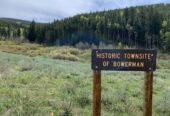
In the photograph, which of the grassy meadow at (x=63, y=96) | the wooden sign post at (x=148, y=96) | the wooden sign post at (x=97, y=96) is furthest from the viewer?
the grassy meadow at (x=63, y=96)

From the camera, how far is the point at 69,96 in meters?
13.9

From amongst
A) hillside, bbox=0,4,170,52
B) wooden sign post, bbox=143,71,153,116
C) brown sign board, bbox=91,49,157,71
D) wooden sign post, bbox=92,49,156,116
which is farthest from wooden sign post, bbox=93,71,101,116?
hillside, bbox=0,4,170,52

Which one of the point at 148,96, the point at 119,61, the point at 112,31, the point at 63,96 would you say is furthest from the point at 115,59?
the point at 112,31

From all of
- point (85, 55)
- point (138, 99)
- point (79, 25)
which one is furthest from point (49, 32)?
point (138, 99)

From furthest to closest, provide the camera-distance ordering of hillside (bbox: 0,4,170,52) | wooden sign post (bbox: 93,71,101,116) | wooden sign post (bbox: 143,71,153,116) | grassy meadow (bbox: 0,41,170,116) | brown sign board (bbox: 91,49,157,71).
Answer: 1. hillside (bbox: 0,4,170,52)
2. grassy meadow (bbox: 0,41,170,116)
3. wooden sign post (bbox: 143,71,153,116)
4. wooden sign post (bbox: 93,71,101,116)
5. brown sign board (bbox: 91,49,157,71)

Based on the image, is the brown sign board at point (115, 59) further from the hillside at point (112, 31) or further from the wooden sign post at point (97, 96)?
the hillside at point (112, 31)

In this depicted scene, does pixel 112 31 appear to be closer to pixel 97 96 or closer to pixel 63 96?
pixel 63 96

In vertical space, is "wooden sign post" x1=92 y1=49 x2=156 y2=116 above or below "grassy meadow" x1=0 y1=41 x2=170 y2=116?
above

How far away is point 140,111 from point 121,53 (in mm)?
4025

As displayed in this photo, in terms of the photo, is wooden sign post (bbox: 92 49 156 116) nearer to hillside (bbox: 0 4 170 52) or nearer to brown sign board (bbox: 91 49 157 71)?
brown sign board (bbox: 91 49 157 71)

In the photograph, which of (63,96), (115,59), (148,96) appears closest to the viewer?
(115,59)

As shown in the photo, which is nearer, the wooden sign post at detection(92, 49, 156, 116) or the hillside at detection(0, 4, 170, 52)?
the wooden sign post at detection(92, 49, 156, 116)

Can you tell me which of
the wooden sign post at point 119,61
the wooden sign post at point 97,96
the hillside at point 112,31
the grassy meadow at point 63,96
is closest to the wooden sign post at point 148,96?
A: the wooden sign post at point 119,61

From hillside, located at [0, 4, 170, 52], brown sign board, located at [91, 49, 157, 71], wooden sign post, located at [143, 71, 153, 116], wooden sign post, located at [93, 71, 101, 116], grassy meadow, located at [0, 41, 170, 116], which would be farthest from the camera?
hillside, located at [0, 4, 170, 52]
